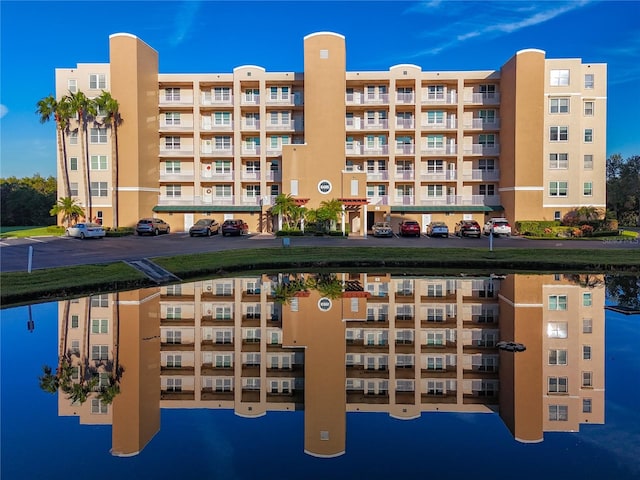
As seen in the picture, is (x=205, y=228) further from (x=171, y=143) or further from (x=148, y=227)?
(x=171, y=143)

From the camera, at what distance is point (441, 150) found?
195ft

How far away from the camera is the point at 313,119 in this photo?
181 ft

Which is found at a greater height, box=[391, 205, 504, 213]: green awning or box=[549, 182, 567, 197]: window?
box=[549, 182, 567, 197]: window

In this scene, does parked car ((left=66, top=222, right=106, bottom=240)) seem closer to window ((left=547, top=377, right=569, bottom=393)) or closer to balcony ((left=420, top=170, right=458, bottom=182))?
balcony ((left=420, top=170, right=458, bottom=182))

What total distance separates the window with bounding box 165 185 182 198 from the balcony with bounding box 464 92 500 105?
34.9 m

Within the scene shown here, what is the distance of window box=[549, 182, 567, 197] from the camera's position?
180 feet

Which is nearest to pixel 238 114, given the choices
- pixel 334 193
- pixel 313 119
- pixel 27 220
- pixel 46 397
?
pixel 313 119

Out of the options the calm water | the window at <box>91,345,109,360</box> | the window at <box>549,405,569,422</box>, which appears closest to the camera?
the calm water

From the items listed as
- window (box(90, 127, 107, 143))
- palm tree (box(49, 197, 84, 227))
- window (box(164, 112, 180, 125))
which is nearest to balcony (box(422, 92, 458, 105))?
window (box(164, 112, 180, 125))

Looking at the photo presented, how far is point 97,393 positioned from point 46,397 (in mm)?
886

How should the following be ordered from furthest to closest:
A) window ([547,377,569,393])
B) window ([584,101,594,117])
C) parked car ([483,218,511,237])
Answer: window ([584,101,594,117]) < parked car ([483,218,511,237]) < window ([547,377,569,393])

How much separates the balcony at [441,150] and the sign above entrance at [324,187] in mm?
12656

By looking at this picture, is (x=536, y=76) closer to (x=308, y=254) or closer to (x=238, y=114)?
(x=238, y=114)

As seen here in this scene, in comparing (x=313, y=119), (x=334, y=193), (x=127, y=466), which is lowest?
(x=127, y=466)
